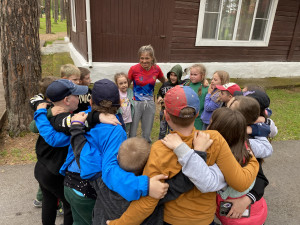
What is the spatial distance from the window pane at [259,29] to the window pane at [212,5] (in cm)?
190

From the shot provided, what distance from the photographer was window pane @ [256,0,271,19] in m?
8.37

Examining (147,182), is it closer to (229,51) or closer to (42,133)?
(42,133)

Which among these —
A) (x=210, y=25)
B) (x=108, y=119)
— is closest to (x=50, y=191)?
(x=108, y=119)

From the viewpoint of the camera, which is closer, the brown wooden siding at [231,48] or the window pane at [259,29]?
the brown wooden siding at [231,48]

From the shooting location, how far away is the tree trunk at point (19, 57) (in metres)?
3.80

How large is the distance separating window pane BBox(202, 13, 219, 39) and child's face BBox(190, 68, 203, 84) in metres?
5.27

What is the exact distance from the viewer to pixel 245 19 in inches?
332

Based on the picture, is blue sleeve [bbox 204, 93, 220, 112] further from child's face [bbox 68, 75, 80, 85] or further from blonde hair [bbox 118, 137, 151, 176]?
blonde hair [bbox 118, 137, 151, 176]

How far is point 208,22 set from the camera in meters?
7.96

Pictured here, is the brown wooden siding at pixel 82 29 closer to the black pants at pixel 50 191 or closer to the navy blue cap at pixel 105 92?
the black pants at pixel 50 191

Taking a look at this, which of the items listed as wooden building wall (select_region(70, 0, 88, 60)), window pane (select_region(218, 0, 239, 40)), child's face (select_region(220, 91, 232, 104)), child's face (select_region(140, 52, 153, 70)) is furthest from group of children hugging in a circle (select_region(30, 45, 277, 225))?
window pane (select_region(218, 0, 239, 40))

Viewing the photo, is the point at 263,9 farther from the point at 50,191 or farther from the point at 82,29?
the point at 50,191

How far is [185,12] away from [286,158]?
5519mm

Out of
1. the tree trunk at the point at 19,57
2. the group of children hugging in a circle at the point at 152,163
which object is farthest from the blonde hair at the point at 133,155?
the tree trunk at the point at 19,57
